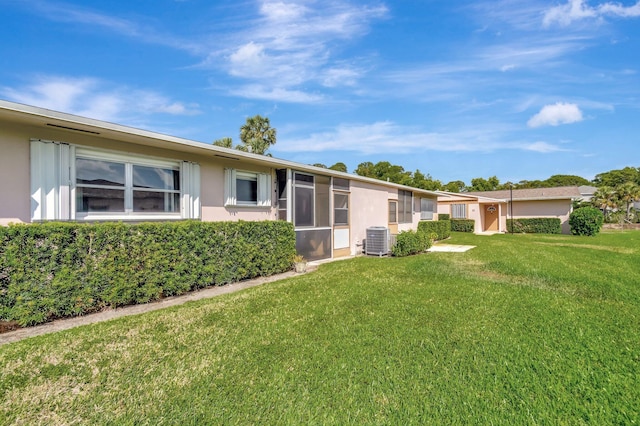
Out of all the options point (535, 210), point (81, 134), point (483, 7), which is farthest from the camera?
point (535, 210)

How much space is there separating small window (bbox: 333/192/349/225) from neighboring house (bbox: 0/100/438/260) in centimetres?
6

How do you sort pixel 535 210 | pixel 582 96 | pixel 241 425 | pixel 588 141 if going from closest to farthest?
1. pixel 241 425
2. pixel 582 96
3. pixel 588 141
4. pixel 535 210

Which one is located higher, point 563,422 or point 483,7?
point 483,7

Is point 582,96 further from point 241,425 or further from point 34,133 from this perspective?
point 34,133

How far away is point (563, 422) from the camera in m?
2.38

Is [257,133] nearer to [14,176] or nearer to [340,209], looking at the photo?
[340,209]

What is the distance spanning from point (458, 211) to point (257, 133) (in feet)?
63.0

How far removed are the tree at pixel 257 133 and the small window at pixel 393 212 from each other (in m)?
16.4

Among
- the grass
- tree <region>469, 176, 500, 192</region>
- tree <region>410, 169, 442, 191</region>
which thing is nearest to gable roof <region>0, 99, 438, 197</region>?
the grass

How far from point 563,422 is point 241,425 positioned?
2.48 meters

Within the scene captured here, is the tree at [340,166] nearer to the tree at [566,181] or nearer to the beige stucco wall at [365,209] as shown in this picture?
the beige stucco wall at [365,209]

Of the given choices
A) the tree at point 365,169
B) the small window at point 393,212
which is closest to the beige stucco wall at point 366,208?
the small window at point 393,212

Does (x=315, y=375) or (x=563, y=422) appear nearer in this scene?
(x=563, y=422)

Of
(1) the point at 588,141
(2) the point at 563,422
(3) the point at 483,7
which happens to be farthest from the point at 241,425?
(1) the point at 588,141
